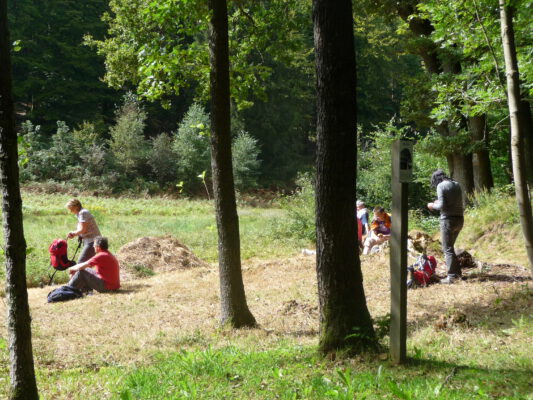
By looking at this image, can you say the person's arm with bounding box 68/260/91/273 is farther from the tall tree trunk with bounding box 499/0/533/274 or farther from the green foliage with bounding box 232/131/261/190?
the green foliage with bounding box 232/131/261/190

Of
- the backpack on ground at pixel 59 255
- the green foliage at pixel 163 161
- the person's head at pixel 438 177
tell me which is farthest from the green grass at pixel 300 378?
the green foliage at pixel 163 161

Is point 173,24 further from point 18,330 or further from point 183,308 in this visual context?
point 18,330

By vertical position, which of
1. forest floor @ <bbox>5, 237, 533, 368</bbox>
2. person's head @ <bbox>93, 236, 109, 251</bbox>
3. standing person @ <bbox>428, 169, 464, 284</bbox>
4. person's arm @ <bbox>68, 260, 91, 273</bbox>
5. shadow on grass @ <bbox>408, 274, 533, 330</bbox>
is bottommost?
forest floor @ <bbox>5, 237, 533, 368</bbox>

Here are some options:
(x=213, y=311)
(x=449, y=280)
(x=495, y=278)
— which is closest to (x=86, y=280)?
(x=213, y=311)

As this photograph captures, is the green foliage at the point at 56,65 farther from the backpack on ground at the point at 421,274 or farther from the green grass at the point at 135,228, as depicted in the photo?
the backpack on ground at the point at 421,274

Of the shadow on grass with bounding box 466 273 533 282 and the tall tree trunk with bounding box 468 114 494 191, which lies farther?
the tall tree trunk with bounding box 468 114 494 191

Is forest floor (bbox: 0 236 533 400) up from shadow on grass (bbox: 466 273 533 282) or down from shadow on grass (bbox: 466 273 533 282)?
down

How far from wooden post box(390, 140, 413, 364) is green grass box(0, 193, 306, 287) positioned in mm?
7740

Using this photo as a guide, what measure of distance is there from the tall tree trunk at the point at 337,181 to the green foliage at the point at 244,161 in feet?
110

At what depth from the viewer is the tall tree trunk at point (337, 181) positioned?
469 centimetres

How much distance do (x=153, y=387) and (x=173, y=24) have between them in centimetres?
522

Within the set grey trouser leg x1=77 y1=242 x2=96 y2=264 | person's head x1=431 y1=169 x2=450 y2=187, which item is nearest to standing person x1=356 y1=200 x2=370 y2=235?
person's head x1=431 y1=169 x2=450 y2=187

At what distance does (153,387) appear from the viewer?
445 cm

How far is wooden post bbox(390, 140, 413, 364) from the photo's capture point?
13.9 ft
